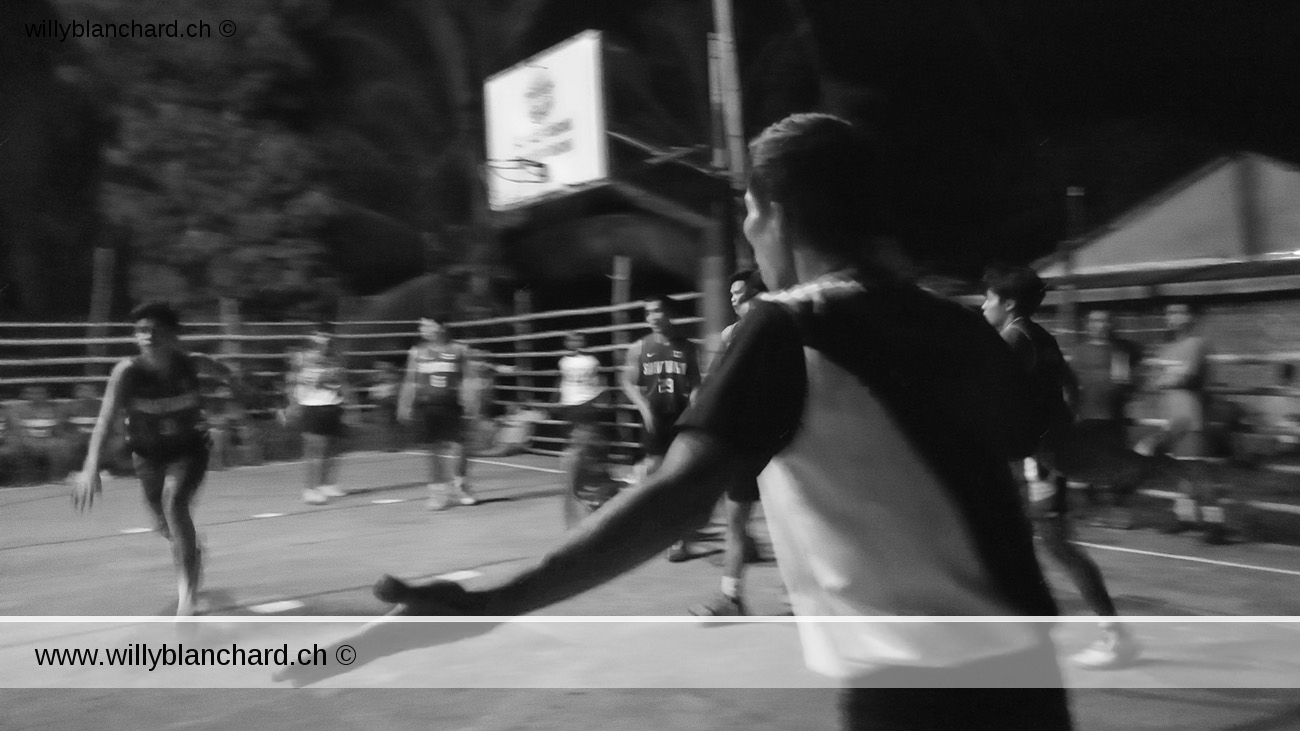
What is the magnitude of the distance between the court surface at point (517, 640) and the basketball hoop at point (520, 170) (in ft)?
17.2

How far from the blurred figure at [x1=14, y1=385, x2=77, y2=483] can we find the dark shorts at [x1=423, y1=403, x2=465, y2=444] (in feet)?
14.1

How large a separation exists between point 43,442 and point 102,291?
Answer: 20.3ft

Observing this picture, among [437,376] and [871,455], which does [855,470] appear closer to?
[871,455]

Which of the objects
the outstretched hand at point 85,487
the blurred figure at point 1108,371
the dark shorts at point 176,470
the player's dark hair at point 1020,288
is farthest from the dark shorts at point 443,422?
the player's dark hair at point 1020,288

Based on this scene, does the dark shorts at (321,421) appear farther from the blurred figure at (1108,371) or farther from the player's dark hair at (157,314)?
the blurred figure at (1108,371)

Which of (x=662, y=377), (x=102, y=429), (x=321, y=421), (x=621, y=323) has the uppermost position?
(x=621, y=323)

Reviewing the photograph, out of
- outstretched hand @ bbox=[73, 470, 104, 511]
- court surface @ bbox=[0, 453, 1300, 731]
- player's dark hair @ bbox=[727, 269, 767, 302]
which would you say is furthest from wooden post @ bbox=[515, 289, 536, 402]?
outstretched hand @ bbox=[73, 470, 104, 511]

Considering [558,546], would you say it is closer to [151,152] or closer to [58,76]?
[58,76]

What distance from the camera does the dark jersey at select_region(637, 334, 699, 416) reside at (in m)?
6.79

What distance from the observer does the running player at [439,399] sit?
9.75m

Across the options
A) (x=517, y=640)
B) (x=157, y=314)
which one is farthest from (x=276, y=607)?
(x=517, y=640)

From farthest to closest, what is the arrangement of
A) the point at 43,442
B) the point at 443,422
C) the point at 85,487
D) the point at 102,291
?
the point at 43,442 → the point at 443,422 → the point at 102,291 → the point at 85,487

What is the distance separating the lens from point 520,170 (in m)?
13.6

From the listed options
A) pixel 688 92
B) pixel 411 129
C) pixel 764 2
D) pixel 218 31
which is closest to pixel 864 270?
pixel 218 31
